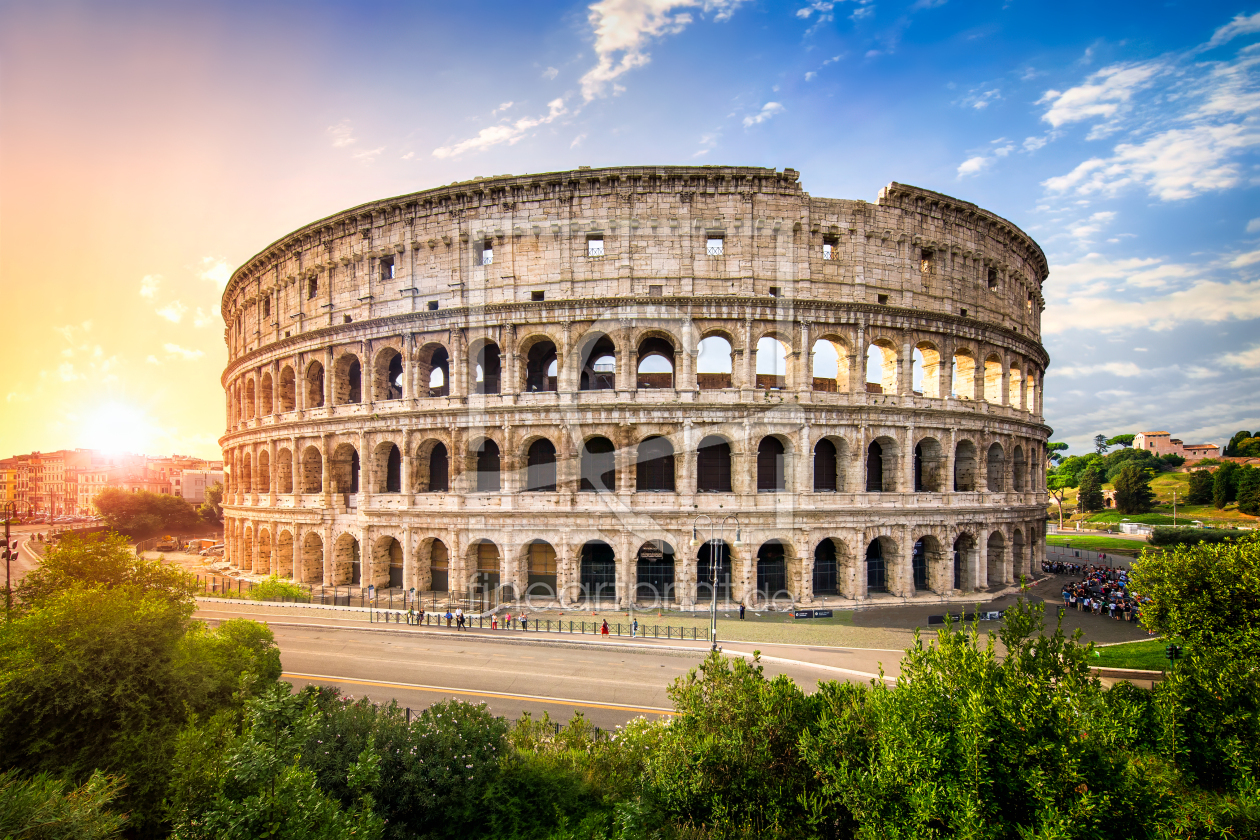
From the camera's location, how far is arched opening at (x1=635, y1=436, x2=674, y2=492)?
89.4 feet

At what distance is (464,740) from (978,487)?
31355mm

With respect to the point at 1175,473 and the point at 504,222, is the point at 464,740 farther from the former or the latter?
the point at 1175,473

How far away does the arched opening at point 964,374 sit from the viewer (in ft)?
102

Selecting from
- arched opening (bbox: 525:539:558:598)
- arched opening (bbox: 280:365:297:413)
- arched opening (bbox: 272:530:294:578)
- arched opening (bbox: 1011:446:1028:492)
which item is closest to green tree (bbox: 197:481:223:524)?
arched opening (bbox: 272:530:294:578)

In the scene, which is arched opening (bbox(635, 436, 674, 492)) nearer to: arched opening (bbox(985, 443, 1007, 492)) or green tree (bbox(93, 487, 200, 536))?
arched opening (bbox(985, 443, 1007, 492))

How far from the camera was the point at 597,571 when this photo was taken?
1096 inches

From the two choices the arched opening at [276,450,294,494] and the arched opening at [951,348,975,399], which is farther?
the arched opening at [276,450,294,494]

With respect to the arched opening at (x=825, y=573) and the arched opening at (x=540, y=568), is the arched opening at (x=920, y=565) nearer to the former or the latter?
the arched opening at (x=825, y=573)

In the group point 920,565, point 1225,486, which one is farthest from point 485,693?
point 1225,486

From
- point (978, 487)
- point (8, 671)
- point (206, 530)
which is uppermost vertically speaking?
point (978, 487)

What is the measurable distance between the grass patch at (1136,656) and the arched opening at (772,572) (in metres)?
12.7

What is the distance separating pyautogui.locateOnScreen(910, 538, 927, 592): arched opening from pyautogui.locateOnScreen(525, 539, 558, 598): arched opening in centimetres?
2130

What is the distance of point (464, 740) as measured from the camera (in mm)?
10289

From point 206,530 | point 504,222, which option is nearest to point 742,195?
point 504,222
